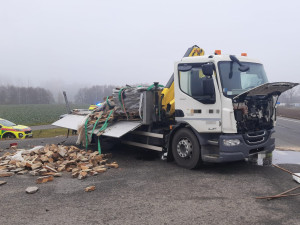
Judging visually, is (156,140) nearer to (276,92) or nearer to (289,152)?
(276,92)

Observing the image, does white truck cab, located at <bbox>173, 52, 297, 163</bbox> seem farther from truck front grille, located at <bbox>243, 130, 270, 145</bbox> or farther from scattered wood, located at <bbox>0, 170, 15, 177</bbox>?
scattered wood, located at <bbox>0, 170, 15, 177</bbox>

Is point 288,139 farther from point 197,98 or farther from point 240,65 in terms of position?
point 197,98

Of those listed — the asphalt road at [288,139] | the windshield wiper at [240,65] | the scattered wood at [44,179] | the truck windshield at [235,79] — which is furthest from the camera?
the asphalt road at [288,139]

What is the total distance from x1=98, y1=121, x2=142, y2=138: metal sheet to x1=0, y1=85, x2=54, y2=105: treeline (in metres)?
111

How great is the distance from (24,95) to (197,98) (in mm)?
118424

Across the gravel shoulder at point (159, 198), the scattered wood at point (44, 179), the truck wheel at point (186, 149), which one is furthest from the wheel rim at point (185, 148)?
the scattered wood at point (44, 179)

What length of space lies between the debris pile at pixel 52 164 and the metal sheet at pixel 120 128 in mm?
738

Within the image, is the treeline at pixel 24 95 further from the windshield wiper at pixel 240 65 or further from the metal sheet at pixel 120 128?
the windshield wiper at pixel 240 65

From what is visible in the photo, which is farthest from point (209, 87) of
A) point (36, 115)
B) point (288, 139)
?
point (36, 115)

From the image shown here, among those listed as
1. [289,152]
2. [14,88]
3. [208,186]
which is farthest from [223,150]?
[14,88]

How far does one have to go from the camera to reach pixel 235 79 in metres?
6.56

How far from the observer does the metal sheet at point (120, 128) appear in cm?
790

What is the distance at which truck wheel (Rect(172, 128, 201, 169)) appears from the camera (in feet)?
22.3

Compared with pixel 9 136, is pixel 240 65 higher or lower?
higher
